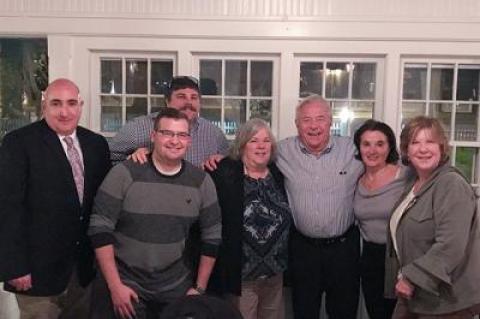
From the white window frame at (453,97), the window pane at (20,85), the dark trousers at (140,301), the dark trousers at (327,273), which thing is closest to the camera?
the dark trousers at (140,301)

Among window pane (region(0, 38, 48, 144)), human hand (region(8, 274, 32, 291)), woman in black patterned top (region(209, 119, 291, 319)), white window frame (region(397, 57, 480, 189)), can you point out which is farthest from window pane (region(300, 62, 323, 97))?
human hand (region(8, 274, 32, 291))

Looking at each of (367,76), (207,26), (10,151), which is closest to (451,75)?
(367,76)

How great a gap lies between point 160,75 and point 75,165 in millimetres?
1477

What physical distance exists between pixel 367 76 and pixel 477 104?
2.63 feet

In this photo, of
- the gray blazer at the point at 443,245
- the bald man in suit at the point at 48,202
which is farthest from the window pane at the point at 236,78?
the gray blazer at the point at 443,245

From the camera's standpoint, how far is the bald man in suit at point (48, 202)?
2.04 m

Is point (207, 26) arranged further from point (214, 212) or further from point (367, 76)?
point (214, 212)

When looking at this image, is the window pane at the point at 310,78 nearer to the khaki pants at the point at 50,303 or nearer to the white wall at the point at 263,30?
the white wall at the point at 263,30

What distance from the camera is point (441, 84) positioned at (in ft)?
11.4

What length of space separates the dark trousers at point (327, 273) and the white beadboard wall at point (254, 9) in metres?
1.55

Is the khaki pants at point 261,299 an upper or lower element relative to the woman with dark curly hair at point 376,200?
lower

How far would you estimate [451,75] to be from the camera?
3.45 metres

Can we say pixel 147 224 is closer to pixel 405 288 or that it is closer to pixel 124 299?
pixel 124 299

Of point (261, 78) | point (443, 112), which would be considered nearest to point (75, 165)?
point (261, 78)
